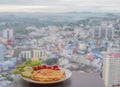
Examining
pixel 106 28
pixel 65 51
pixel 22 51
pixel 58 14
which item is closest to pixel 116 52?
pixel 106 28

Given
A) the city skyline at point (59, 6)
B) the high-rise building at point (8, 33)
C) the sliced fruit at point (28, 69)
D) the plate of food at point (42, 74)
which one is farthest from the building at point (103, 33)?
the sliced fruit at point (28, 69)

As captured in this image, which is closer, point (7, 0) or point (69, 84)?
point (69, 84)

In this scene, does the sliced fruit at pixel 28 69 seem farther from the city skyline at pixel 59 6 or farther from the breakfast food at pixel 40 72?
the city skyline at pixel 59 6

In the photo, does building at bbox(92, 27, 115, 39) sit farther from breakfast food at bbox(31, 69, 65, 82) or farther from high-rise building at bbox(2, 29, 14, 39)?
breakfast food at bbox(31, 69, 65, 82)

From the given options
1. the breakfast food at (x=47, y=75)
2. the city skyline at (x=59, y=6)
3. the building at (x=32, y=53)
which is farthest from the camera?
the city skyline at (x=59, y=6)

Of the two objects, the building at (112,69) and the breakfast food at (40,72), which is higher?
the breakfast food at (40,72)

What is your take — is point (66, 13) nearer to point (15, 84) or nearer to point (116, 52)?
point (116, 52)
